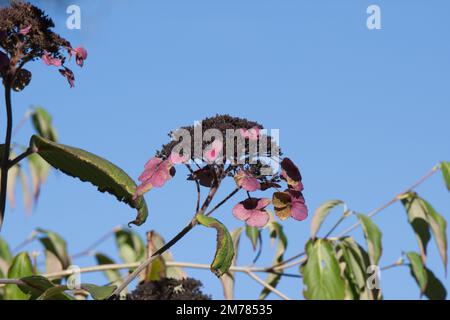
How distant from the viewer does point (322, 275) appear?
3502mm

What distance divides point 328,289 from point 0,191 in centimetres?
186

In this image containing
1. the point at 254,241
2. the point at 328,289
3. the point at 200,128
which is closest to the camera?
the point at 200,128

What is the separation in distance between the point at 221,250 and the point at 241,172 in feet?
0.57

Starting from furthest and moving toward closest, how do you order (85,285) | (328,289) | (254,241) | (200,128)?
(254,241) < (328,289) < (85,285) < (200,128)

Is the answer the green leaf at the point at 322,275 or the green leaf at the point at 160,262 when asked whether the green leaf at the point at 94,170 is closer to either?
the green leaf at the point at 160,262

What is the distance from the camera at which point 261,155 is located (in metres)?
1.80

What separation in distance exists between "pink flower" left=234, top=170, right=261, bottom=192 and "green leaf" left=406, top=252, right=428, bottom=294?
2392mm

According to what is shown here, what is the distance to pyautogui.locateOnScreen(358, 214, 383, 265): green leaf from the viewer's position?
3574 millimetres

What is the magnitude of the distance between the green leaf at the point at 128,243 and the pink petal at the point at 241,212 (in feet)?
11.3

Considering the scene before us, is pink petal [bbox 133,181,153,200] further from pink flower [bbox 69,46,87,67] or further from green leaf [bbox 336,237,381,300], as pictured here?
green leaf [bbox 336,237,381,300]

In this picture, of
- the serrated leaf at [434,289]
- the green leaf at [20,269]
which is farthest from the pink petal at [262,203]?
the serrated leaf at [434,289]

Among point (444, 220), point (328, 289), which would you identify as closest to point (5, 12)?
point (328, 289)

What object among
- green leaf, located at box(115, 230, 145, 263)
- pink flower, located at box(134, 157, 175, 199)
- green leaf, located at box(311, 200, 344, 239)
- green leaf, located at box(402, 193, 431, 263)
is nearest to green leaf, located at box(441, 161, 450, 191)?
green leaf, located at box(402, 193, 431, 263)
